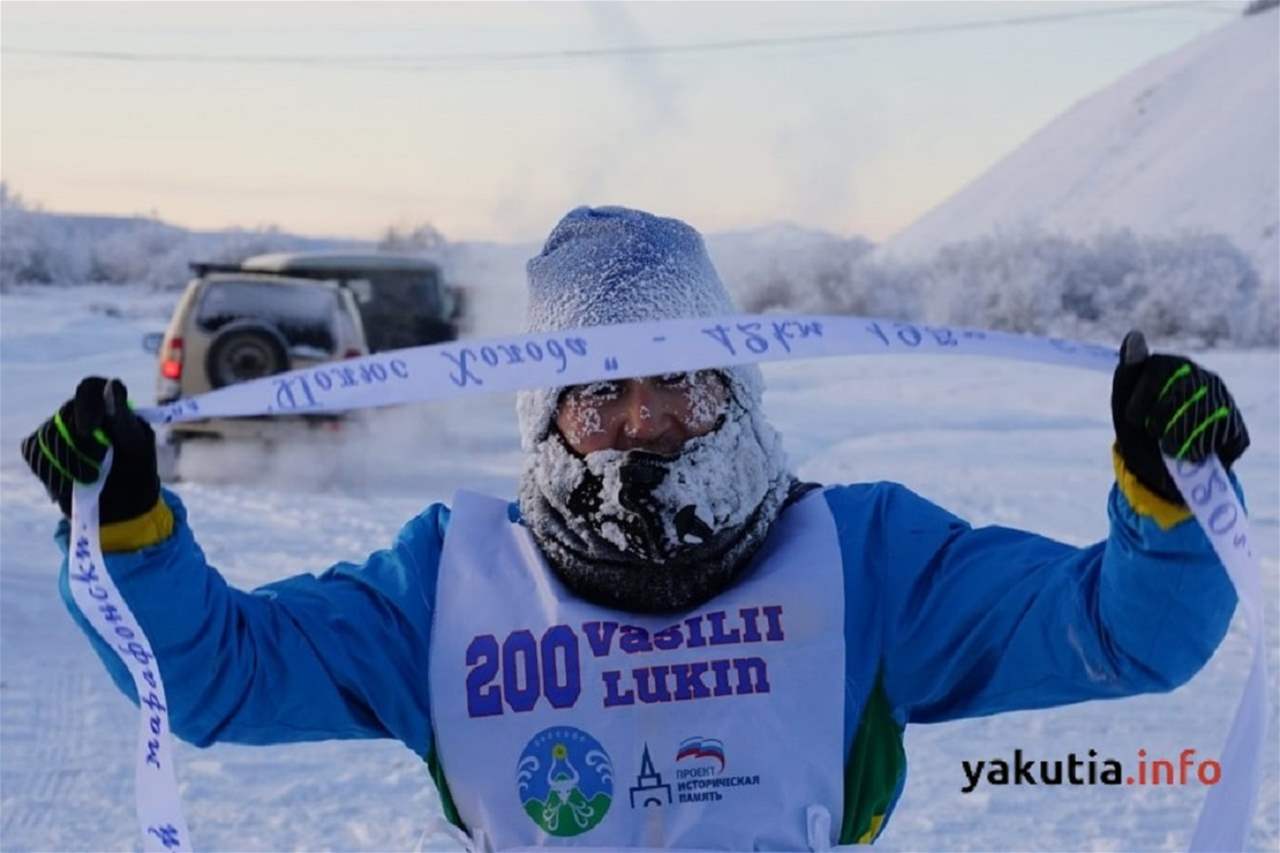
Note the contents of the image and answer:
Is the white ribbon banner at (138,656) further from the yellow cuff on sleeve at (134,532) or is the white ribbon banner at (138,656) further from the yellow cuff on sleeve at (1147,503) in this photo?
the yellow cuff on sleeve at (1147,503)

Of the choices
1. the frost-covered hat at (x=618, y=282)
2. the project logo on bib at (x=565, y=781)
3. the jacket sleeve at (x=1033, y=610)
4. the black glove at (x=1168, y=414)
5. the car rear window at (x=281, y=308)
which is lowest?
the project logo on bib at (x=565, y=781)

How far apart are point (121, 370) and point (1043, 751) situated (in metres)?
16.9

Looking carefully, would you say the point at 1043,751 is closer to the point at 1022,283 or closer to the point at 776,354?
the point at 776,354

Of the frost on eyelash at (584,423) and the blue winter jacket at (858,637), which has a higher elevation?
the frost on eyelash at (584,423)

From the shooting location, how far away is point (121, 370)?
20656 millimetres

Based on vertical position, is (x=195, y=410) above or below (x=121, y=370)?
below

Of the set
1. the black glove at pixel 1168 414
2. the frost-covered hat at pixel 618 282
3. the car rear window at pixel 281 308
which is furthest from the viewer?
the car rear window at pixel 281 308

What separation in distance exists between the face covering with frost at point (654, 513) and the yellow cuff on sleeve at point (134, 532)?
55 cm

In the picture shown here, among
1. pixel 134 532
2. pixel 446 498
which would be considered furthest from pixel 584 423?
pixel 446 498

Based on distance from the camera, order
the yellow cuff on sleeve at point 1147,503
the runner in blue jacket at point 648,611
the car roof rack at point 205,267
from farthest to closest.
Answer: the car roof rack at point 205,267
the runner in blue jacket at point 648,611
the yellow cuff on sleeve at point 1147,503

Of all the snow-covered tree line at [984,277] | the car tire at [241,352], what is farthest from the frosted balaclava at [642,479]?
the snow-covered tree line at [984,277]

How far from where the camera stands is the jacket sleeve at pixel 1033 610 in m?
2.05

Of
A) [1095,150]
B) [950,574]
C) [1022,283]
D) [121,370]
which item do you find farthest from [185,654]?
[1095,150]

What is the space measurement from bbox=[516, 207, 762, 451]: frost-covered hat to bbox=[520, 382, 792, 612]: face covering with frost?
0.23ft
